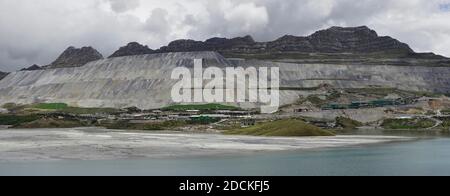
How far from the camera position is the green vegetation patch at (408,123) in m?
142

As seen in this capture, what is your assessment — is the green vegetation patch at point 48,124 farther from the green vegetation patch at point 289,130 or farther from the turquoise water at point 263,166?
the turquoise water at point 263,166

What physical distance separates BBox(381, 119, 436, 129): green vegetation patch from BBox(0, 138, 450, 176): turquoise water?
3544 inches

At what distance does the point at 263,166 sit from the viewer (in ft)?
149

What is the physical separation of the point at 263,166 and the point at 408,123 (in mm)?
109392

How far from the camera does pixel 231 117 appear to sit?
153 meters

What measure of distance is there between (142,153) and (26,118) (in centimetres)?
10846

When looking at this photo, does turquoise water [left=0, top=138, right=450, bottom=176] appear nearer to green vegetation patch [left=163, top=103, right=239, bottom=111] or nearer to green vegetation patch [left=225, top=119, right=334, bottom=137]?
green vegetation patch [left=225, top=119, right=334, bottom=137]

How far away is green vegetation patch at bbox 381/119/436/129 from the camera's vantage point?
Answer: 5600 inches

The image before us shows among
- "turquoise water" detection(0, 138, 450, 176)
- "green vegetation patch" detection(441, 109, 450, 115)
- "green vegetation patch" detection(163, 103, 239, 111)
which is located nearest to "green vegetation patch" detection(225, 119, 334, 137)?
"turquoise water" detection(0, 138, 450, 176)

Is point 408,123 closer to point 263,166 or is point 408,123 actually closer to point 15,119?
point 15,119

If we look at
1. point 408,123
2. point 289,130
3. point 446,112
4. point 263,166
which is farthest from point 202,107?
point 263,166

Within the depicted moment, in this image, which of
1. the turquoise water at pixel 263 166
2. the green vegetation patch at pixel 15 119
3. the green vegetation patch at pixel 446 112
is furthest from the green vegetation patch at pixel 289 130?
the green vegetation patch at pixel 446 112

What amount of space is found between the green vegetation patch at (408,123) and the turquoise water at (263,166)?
90.0 metres
